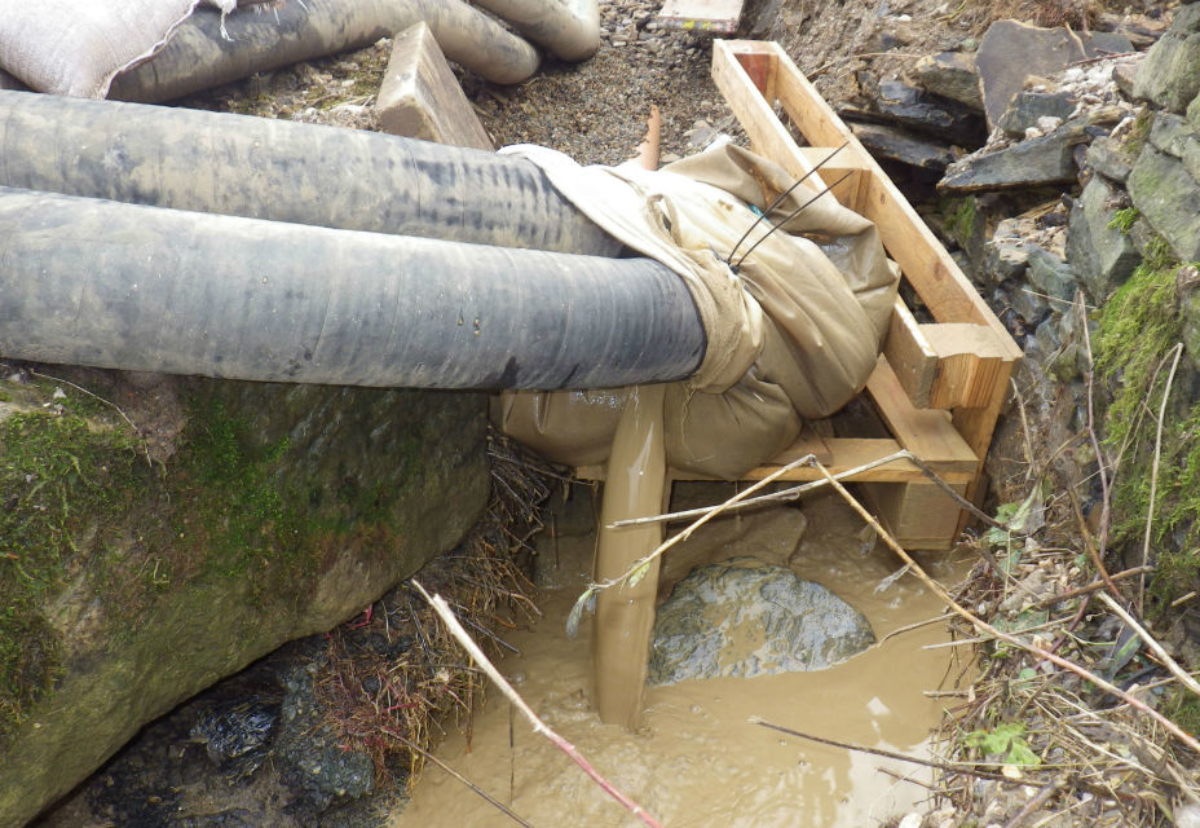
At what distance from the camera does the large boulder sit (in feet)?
6.54

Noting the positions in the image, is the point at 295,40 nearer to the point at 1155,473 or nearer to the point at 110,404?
the point at 110,404

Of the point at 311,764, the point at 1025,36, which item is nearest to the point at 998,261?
the point at 1025,36

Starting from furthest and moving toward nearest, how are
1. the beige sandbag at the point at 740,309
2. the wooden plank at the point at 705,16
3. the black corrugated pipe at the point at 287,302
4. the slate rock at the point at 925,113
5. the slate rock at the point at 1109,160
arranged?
the wooden plank at the point at 705,16, the slate rock at the point at 925,113, the slate rock at the point at 1109,160, the beige sandbag at the point at 740,309, the black corrugated pipe at the point at 287,302

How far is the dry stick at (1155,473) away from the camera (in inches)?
84.5

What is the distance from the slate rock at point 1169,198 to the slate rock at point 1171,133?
0.03 meters

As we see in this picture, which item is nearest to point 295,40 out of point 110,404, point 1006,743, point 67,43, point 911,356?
point 67,43

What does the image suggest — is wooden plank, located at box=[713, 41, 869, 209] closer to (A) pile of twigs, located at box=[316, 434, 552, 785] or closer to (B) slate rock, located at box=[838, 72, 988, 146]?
(B) slate rock, located at box=[838, 72, 988, 146]

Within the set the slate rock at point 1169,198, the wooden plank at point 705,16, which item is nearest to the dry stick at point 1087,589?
the slate rock at point 1169,198

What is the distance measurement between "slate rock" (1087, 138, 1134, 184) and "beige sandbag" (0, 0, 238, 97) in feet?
10.2

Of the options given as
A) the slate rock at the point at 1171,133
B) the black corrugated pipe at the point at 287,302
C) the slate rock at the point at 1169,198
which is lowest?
the black corrugated pipe at the point at 287,302

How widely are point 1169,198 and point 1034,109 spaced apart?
3.71 feet

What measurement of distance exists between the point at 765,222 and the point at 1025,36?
1558mm

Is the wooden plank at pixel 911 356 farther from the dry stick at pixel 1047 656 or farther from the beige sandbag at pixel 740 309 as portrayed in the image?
the dry stick at pixel 1047 656

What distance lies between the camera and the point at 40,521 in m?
1.98
